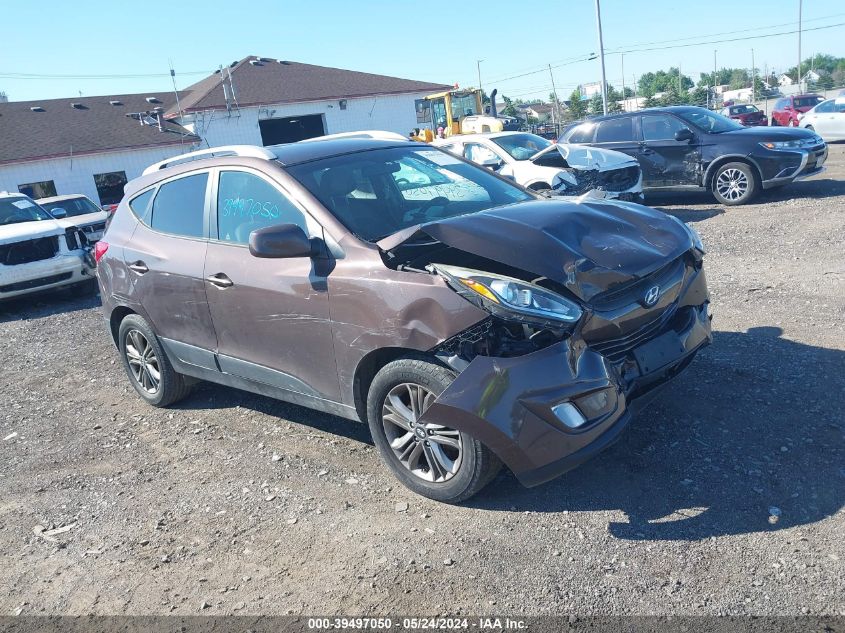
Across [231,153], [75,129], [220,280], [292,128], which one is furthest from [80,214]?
[292,128]

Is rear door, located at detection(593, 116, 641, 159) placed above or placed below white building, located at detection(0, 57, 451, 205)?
below

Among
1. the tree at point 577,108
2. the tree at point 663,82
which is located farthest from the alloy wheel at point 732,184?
the tree at point 663,82

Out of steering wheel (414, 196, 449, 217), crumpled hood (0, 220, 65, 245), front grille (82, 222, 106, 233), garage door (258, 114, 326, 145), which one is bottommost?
front grille (82, 222, 106, 233)

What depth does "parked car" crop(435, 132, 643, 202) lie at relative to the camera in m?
11.6

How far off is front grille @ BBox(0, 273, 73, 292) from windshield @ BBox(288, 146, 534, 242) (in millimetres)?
8095

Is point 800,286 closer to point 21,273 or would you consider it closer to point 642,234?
point 642,234

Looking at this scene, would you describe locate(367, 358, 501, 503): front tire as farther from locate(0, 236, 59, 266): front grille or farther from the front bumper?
locate(0, 236, 59, 266): front grille

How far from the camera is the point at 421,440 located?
366 cm

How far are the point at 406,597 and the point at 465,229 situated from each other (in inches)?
68.2

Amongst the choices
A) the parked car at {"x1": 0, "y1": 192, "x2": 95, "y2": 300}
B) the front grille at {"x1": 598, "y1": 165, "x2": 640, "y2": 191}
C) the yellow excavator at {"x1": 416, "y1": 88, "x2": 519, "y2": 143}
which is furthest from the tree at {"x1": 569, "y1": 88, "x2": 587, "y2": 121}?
the parked car at {"x1": 0, "y1": 192, "x2": 95, "y2": 300}

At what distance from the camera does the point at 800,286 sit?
22.0 feet

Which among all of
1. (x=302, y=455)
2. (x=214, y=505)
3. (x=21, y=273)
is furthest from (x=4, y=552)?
(x=21, y=273)

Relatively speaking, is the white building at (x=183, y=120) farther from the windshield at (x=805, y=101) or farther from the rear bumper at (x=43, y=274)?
the rear bumper at (x=43, y=274)

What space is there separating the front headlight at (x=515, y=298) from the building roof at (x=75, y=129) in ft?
95.7
